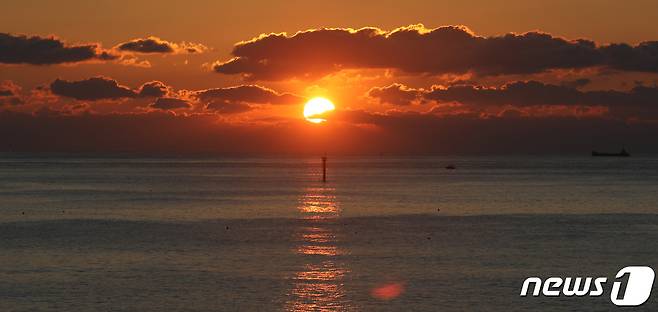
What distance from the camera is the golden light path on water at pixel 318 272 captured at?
148 feet

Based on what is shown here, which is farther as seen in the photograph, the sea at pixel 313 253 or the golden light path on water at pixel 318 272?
the sea at pixel 313 253

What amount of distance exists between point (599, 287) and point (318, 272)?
16.8m

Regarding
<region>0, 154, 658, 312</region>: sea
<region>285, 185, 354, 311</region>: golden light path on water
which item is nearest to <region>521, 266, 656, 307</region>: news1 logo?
<region>0, 154, 658, 312</region>: sea

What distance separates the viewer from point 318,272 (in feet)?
182

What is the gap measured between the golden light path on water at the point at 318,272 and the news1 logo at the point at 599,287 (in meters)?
10.4

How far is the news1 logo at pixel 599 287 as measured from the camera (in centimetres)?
4662

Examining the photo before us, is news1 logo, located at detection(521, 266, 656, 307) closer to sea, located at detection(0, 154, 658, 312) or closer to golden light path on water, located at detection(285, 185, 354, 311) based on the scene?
sea, located at detection(0, 154, 658, 312)

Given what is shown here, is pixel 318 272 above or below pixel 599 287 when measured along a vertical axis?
above

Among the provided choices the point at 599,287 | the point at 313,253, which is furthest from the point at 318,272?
the point at 599,287

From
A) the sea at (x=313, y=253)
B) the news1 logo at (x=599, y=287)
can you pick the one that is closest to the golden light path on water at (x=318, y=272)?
the sea at (x=313, y=253)

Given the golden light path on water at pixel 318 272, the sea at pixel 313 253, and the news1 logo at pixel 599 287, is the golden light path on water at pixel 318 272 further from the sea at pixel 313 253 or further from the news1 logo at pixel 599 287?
the news1 logo at pixel 599 287

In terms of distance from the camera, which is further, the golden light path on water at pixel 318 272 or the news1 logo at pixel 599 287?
the news1 logo at pixel 599 287

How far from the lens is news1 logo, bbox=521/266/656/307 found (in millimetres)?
46625

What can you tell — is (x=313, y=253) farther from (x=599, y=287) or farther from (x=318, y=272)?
(x=599, y=287)
